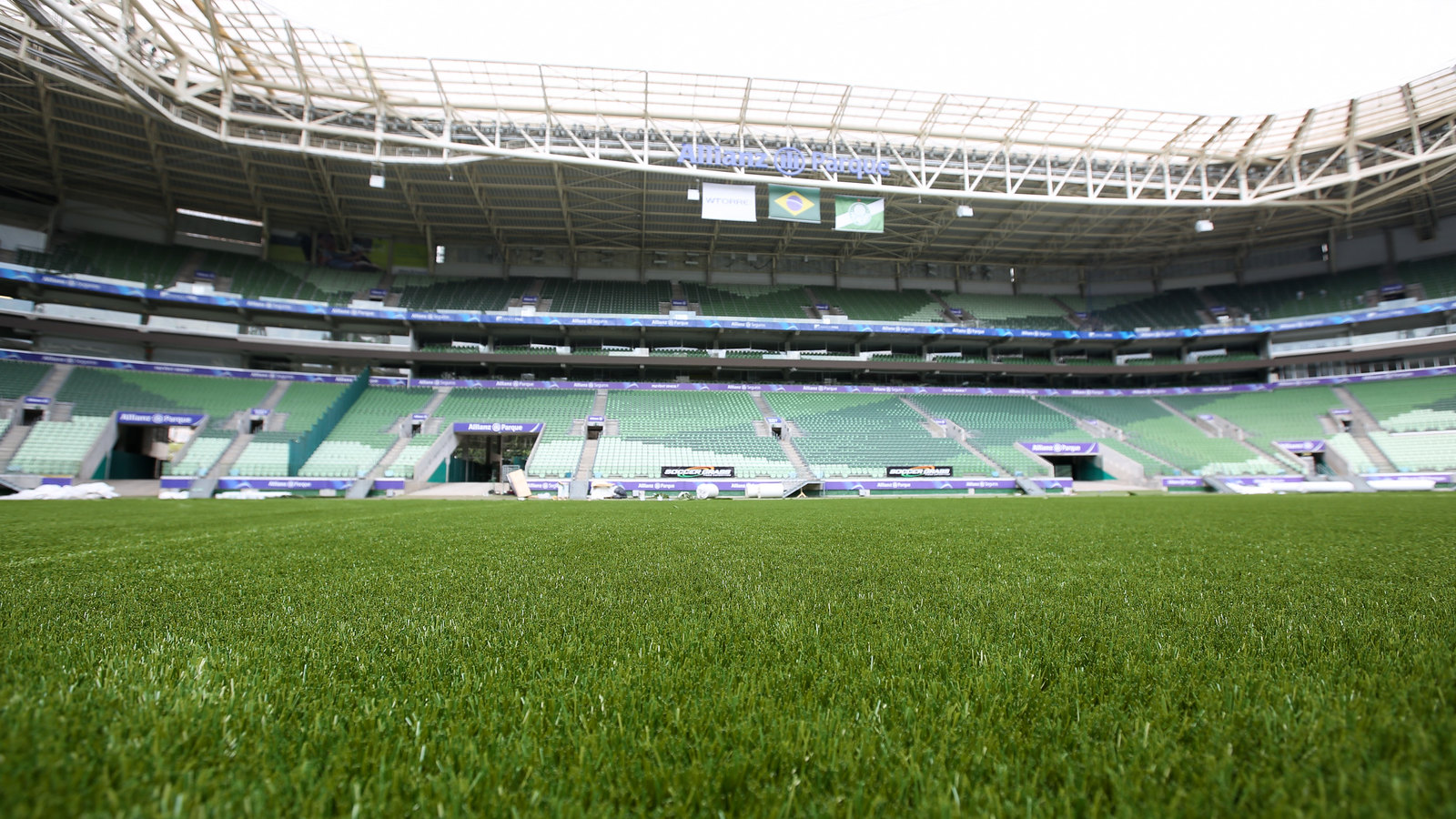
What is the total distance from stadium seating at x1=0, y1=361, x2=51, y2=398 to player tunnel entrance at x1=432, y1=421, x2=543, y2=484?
14.8 meters

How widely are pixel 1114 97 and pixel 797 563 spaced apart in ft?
81.4

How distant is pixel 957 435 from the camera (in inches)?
1120

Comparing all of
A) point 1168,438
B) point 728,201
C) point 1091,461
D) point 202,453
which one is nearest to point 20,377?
point 202,453

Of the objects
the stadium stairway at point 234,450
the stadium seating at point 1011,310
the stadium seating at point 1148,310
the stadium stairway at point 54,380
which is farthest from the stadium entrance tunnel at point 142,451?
the stadium seating at point 1148,310

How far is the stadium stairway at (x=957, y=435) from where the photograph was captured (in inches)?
1012

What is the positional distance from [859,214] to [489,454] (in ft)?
76.1

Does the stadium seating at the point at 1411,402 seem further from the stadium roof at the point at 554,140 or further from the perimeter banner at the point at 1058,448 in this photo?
the perimeter banner at the point at 1058,448

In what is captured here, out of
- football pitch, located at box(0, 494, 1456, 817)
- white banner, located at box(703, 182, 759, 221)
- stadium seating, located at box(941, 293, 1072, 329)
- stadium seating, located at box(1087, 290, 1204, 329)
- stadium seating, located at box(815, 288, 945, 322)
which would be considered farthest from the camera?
stadium seating, located at box(941, 293, 1072, 329)

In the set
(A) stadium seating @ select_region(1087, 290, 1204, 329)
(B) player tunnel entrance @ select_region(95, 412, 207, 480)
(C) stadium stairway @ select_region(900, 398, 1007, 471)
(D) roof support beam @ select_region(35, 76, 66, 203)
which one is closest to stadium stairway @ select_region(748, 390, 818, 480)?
(C) stadium stairway @ select_region(900, 398, 1007, 471)

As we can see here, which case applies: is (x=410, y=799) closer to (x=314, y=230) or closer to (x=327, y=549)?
(x=327, y=549)

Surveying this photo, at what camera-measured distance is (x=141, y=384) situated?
23.6m

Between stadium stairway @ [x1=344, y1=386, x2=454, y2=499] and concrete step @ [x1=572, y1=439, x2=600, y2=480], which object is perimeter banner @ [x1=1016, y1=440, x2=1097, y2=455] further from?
stadium stairway @ [x1=344, y1=386, x2=454, y2=499]

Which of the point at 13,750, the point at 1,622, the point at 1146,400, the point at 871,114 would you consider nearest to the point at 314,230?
the point at 871,114

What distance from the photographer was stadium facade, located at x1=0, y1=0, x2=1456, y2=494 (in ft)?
68.5
